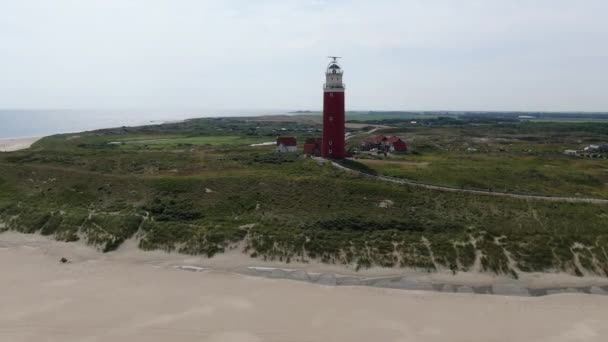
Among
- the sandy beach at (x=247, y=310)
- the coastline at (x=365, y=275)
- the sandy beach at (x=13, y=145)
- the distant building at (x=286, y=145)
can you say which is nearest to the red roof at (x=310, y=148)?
the distant building at (x=286, y=145)

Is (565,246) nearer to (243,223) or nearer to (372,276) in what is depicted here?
(372,276)

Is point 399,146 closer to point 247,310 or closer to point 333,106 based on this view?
point 333,106

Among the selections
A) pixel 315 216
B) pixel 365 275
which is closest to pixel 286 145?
pixel 315 216

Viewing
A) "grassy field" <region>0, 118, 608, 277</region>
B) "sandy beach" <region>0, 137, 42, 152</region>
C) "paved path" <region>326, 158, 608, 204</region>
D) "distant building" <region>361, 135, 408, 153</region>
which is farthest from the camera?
"sandy beach" <region>0, 137, 42, 152</region>

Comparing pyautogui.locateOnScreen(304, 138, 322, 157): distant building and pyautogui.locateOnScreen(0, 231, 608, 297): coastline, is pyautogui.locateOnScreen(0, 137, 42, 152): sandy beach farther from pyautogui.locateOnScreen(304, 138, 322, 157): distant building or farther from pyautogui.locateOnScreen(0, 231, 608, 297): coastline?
pyautogui.locateOnScreen(0, 231, 608, 297): coastline

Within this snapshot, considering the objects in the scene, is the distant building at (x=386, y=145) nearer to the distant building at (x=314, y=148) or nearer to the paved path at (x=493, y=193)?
the distant building at (x=314, y=148)

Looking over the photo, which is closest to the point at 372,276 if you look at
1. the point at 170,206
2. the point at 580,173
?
the point at 170,206

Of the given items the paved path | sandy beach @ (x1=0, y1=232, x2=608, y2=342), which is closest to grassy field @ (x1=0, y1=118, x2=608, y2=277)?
the paved path

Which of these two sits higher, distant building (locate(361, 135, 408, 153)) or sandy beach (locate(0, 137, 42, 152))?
distant building (locate(361, 135, 408, 153))
